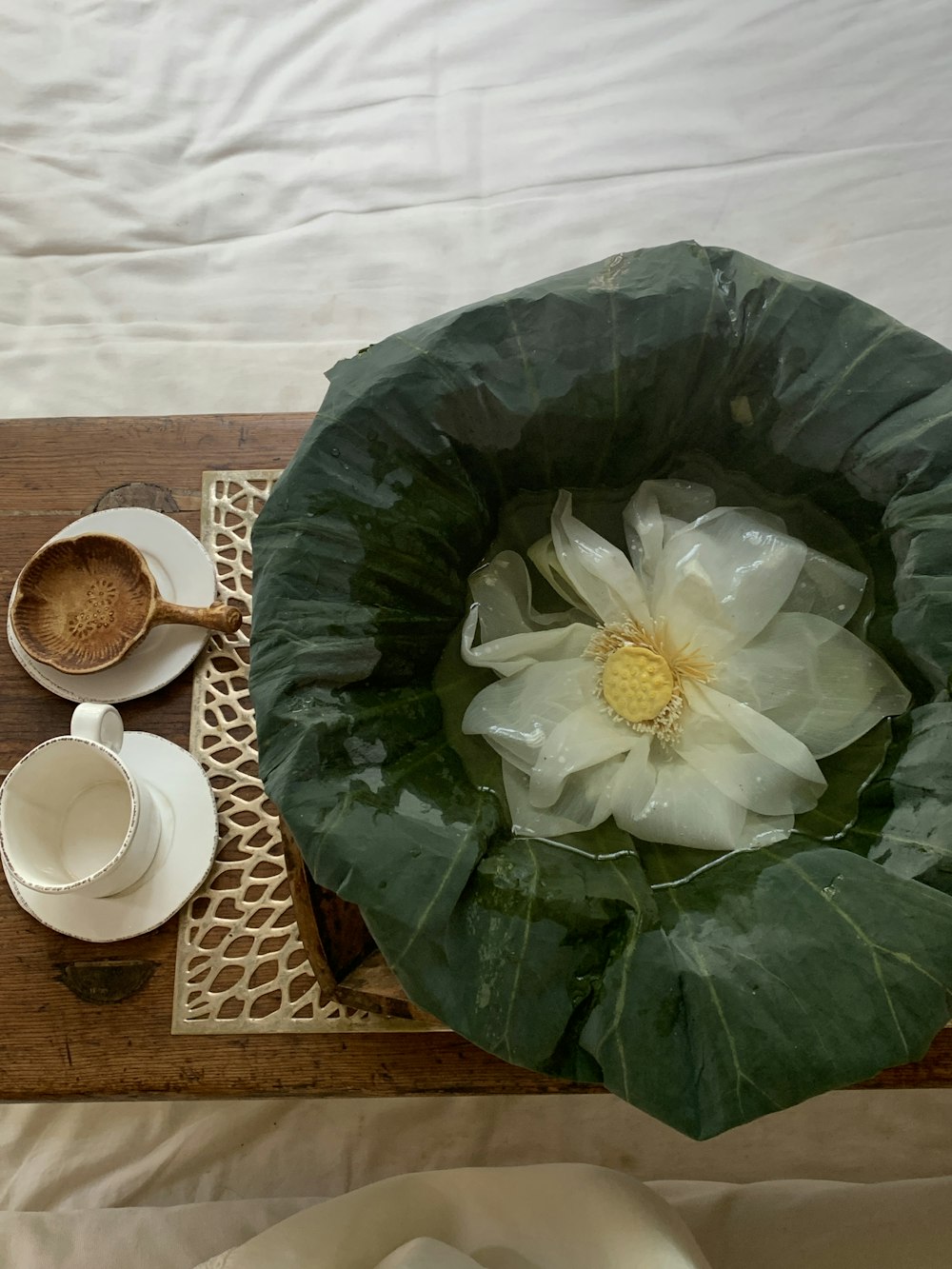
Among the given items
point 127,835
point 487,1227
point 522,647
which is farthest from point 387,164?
point 487,1227

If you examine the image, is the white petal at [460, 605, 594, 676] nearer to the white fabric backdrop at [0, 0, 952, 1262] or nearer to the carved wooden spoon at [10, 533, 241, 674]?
the carved wooden spoon at [10, 533, 241, 674]

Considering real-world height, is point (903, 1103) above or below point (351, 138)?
below

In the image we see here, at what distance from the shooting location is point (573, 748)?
0.71 meters

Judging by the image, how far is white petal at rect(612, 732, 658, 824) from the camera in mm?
714

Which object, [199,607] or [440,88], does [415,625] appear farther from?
[440,88]

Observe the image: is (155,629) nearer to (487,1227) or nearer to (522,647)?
(522,647)

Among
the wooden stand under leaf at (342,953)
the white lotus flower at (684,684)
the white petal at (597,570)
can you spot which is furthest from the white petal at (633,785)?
the wooden stand under leaf at (342,953)

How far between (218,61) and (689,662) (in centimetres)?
112

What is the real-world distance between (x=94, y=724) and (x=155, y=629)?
15 cm

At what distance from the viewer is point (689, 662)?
75cm

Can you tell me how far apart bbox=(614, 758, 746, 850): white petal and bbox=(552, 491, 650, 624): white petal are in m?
0.14

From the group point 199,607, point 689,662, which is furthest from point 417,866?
point 199,607

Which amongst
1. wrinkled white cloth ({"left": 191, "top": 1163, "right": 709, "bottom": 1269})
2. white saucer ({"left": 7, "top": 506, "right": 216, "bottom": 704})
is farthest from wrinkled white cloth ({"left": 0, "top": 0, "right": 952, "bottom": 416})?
wrinkled white cloth ({"left": 191, "top": 1163, "right": 709, "bottom": 1269})

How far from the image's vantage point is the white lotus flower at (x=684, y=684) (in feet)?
2.34
